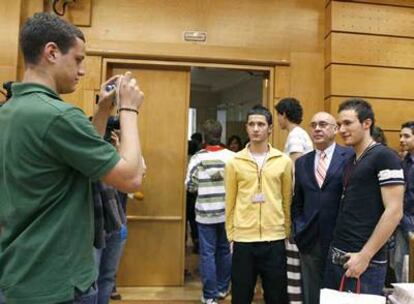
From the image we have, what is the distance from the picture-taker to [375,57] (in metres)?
3.76

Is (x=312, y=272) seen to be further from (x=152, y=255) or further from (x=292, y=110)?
(x=152, y=255)

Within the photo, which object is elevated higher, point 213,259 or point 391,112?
point 391,112

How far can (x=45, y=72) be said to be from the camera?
106 centimetres

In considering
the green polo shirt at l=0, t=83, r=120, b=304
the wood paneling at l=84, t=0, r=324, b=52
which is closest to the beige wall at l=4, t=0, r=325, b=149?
the wood paneling at l=84, t=0, r=324, b=52

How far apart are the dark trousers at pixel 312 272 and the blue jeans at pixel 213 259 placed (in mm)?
1040

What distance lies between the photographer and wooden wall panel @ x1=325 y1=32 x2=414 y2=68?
3689 millimetres

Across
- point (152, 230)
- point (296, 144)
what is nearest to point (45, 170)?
point (296, 144)

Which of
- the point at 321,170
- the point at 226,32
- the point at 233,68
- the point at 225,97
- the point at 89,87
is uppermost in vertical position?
the point at 225,97

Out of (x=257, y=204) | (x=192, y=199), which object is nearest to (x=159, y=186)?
(x=192, y=199)

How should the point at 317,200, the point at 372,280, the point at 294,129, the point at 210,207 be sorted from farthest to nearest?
the point at 210,207
the point at 294,129
the point at 317,200
the point at 372,280

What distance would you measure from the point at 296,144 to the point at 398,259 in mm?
1172

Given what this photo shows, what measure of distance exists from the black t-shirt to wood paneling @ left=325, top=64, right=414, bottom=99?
1.95 m

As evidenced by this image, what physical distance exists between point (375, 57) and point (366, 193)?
2404 mm

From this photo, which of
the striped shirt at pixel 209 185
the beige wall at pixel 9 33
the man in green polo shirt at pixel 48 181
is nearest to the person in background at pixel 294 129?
the striped shirt at pixel 209 185
